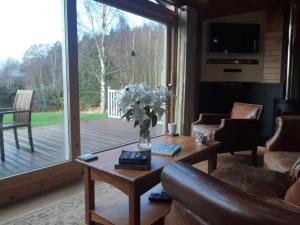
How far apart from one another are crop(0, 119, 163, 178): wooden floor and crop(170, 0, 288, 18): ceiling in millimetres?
2473

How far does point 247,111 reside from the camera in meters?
3.56

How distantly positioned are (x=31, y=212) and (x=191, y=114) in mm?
2969

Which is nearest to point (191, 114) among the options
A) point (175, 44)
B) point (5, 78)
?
point (175, 44)

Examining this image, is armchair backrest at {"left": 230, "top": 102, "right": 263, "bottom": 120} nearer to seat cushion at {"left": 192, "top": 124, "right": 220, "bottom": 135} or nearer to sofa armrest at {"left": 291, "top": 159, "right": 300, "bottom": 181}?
seat cushion at {"left": 192, "top": 124, "right": 220, "bottom": 135}

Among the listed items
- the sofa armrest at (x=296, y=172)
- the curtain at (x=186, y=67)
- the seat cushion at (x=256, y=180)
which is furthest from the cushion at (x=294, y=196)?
the curtain at (x=186, y=67)

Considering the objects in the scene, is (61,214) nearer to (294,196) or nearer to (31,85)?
(31,85)

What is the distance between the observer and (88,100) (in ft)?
10.5

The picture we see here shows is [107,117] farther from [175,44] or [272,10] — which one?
[272,10]

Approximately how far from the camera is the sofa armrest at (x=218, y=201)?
Result: 2.16 feet

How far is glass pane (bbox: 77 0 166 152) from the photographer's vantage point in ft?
10.2

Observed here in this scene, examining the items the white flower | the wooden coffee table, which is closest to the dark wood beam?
the white flower

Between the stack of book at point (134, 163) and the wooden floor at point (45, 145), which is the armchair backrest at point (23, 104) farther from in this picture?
the stack of book at point (134, 163)

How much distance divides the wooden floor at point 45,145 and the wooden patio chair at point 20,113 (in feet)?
0.13

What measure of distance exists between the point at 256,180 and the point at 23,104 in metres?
2.24
